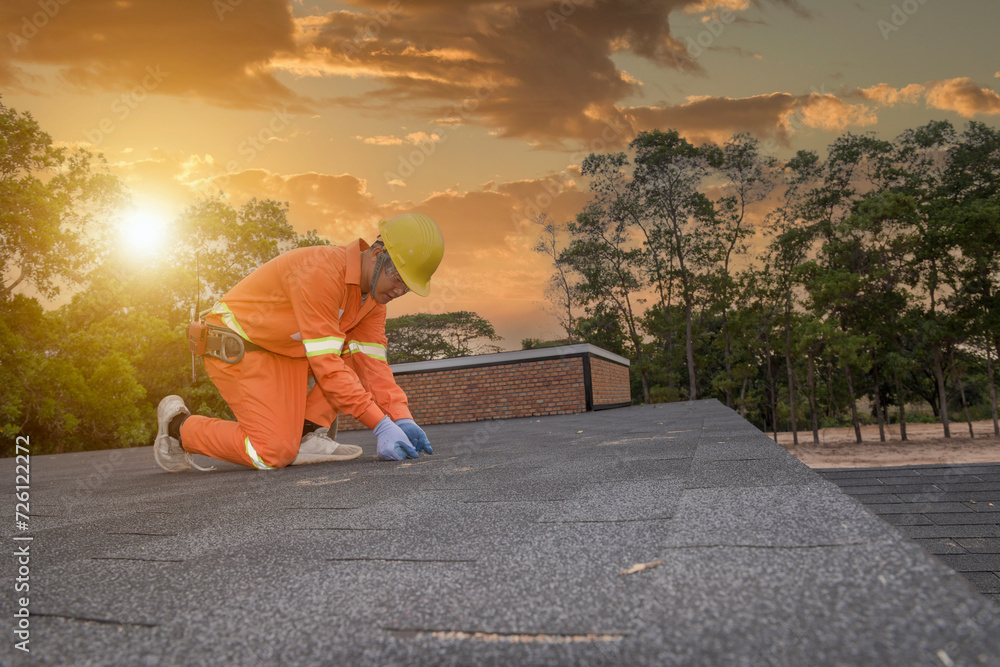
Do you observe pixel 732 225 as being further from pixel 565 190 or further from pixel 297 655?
pixel 297 655

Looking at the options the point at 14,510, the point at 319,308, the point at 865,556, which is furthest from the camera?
the point at 319,308

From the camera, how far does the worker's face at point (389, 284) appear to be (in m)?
2.94

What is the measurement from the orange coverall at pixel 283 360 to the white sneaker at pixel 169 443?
0.49 ft

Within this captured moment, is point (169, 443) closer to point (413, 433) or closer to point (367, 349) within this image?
point (367, 349)

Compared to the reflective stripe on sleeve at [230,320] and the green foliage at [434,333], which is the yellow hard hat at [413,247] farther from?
the green foliage at [434,333]

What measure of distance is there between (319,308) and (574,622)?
228 cm

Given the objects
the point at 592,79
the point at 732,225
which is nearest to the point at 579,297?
the point at 732,225

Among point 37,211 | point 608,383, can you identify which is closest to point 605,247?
point 608,383

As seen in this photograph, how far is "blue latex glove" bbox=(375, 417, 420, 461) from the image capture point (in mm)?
2678

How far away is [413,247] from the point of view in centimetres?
285

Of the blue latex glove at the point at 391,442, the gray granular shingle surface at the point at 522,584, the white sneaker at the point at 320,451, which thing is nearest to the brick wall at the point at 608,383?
the white sneaker at the point at 320,451

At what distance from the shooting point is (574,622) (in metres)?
0.66

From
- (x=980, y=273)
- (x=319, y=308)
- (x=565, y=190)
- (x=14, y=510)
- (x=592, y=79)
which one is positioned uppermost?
(x=592, y=79)

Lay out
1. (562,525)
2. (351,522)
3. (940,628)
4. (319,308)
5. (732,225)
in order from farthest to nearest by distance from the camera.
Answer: (732,225) → (319,308) → (351,522) → (562,525) → (940,628)
